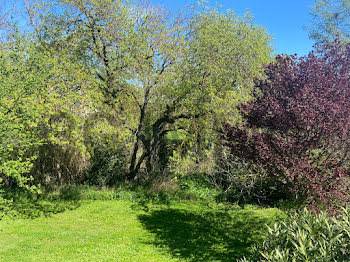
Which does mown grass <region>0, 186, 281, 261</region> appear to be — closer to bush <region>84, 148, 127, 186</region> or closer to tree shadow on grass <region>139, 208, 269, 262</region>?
tree shadow on grass <region>139, 208, 269, 262</region>

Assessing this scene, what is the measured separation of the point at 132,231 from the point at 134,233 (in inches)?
7.0

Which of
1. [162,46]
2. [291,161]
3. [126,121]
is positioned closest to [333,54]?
[291,161]

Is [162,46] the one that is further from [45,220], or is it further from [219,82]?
[45,220]

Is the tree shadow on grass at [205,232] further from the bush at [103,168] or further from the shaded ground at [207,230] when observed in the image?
the bush at [103,168]

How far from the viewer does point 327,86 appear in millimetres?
5348

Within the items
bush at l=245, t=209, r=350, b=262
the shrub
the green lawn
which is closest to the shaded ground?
the green lawn

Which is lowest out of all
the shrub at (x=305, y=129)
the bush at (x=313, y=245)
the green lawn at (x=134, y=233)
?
the green lawn at (x=134, y=233)

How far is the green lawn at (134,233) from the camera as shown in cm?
→ 608

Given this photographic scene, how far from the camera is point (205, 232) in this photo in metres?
7.79

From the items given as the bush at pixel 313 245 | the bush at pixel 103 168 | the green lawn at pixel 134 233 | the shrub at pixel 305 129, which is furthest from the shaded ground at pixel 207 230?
the bush at pixel 103 168

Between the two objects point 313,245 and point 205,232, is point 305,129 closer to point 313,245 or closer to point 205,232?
point 313,245

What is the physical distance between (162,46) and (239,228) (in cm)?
725

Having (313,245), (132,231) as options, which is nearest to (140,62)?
(132,231)

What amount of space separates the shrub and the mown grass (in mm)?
1926
